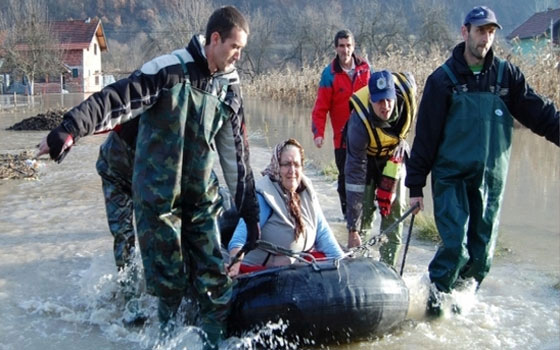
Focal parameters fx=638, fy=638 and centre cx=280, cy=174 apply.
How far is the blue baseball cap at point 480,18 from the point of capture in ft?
13.8

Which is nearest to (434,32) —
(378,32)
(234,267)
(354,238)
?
(378,32)

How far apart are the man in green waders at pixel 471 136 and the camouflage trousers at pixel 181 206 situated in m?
1.54

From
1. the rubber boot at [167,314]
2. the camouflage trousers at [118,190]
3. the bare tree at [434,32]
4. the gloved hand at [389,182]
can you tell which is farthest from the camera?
the bare tree at [434,32]

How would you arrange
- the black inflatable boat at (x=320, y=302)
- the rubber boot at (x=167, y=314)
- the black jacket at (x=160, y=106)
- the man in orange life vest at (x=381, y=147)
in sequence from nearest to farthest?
the black jacket at (x=160, y=106)
the rubber boot at (x=167, y=314)
the black inflatable boat at (x=320, y=302)
the man in orange life vest at (x=381, y=147)

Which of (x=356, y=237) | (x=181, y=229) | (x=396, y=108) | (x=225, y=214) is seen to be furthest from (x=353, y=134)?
(x=181, y=229)

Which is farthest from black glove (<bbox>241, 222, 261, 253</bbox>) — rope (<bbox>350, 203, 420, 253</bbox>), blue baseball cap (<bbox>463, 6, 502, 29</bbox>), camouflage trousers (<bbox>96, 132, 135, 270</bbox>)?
blue baseball cap (<bbox>463, 6, 502, 29</bbox>)

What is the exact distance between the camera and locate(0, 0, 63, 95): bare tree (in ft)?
132

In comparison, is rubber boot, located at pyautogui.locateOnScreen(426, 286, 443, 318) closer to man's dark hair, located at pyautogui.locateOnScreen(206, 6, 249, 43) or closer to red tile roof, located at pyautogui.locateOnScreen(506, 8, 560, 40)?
man's dark hair, located at pyautogui.locateOnScreen(206, 6, 249, 43)

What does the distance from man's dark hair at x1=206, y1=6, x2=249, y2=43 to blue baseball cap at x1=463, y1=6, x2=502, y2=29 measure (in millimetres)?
1588

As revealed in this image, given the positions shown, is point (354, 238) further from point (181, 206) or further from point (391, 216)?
point (181, 206)

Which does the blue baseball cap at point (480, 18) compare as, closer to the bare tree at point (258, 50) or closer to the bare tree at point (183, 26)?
the bare tree at point (183, 26)

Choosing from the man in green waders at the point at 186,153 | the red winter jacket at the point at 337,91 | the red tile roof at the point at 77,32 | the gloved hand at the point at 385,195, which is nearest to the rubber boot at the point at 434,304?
the gloved hand at the point at 385,195

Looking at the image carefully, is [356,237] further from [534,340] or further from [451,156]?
[534,340]

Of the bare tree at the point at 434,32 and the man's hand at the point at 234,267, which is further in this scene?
the bare tree at the point at 434,32
